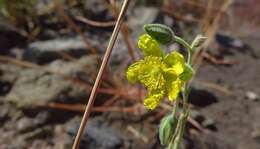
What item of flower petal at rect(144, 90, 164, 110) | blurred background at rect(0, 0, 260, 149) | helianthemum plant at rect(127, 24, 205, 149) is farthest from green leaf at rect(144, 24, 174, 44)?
blurred background at rect(0, 0, 260, 149)

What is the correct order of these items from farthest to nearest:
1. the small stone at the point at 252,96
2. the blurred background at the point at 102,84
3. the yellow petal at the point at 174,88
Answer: the small stone at the point at 252,96
the blurred background at the point at 102,84
the yellow petal at the point at 174,88

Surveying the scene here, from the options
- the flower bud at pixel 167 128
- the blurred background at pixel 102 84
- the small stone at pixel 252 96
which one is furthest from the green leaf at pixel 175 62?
the small stone at pixel 252 96

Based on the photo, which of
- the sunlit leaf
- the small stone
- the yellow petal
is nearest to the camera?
the yellow petal

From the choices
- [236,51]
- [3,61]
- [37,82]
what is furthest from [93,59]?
[236,51]

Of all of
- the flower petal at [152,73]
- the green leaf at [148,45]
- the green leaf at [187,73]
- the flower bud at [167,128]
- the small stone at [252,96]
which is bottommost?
the small stone at [252,96]

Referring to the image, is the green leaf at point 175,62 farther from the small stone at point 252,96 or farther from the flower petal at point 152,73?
the small stone at point 252,96

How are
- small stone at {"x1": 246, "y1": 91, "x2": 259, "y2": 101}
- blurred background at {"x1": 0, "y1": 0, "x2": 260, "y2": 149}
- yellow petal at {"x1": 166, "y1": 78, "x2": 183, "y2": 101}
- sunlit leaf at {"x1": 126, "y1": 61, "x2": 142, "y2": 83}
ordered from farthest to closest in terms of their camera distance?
small stone at {"x1": 246, "y1": 91, "x2": 259, "y2": 101}
blurred background at {"x1": 0, "y1": 0, "x2": 260, "y2": 149}
sunlit leaf at {"x1": 126, "y1": 61, "x2": 142, "y2": 83}
yellow petal at {"x1": 166, "y1": 78, "x2": 183, "y2": 101}

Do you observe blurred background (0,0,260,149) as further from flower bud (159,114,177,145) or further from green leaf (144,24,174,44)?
green leaf (144,24,174,44)

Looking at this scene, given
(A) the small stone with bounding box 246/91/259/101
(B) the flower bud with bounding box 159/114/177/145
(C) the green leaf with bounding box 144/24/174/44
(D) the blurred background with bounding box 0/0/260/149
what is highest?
(C) the green leaf with bounding box 144/24/174/44
